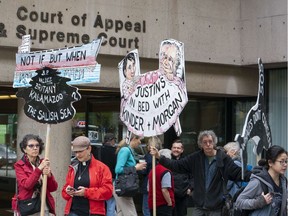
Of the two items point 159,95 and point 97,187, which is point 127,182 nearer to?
point 159,95

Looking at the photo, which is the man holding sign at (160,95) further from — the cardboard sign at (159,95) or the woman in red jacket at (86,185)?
the woman in red jacket at (86,185)

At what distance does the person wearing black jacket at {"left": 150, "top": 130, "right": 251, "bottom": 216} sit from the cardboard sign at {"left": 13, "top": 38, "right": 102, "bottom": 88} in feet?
4.58

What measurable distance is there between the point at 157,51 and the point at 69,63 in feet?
14.8

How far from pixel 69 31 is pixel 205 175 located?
3.89 meters

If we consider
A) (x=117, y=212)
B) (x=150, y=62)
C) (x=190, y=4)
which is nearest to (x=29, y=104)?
(x=117, y=212)

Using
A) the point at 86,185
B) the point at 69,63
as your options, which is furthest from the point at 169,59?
the point at 86,185

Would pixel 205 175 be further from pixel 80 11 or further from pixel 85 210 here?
pixel 80 11

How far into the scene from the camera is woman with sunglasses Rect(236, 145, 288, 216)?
21.1 ft

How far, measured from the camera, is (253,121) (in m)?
7.64

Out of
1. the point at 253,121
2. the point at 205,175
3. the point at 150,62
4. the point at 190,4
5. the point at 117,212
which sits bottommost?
the point at 117,212

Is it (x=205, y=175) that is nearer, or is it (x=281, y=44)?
(x=205, y=175)

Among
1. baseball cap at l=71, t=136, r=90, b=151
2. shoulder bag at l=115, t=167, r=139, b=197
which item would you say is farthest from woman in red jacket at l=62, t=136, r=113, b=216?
shoulder bag at l=115, t=167, r=139, b=197

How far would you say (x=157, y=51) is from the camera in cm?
1176

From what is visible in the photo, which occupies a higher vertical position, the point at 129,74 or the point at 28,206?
the point at 129,74
